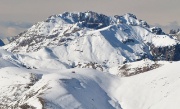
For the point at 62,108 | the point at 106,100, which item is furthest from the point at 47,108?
the point at 106,100

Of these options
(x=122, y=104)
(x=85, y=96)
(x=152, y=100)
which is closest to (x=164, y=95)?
(x=152, y=100)

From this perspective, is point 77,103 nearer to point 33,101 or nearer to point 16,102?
point 33,101

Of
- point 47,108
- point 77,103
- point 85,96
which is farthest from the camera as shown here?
point 85,96

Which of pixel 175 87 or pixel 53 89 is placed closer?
pixel 53 89

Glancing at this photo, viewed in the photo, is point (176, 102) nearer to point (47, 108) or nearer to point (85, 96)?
point (85, 96)

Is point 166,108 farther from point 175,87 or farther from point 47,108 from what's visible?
point 47,108

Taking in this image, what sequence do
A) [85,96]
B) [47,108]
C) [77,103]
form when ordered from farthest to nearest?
[85,96], [77,103], [47,108]

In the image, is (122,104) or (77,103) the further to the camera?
(122,104)

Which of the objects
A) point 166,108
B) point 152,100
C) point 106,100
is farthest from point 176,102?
point 106,100
